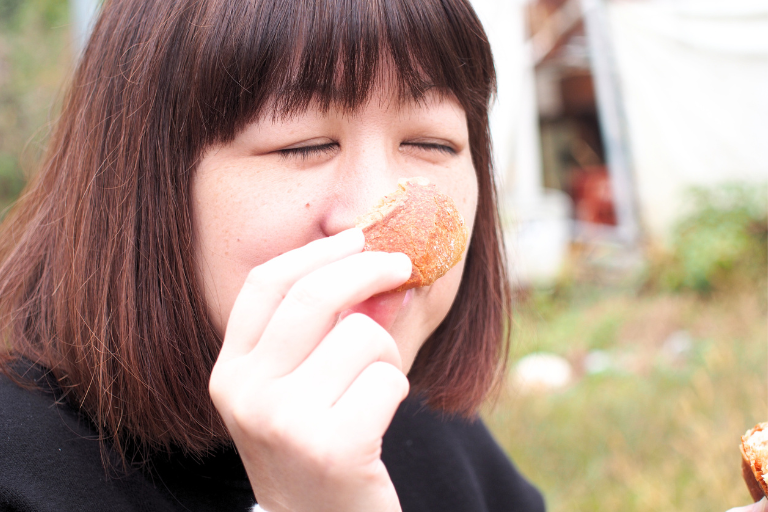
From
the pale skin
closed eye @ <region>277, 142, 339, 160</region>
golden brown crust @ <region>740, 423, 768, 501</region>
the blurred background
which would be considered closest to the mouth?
the pale skin

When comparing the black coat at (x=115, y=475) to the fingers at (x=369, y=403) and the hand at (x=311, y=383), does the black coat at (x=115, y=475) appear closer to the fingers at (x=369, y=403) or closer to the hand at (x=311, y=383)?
the hand at (x=311, y=383)

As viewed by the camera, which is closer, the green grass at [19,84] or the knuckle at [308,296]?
the knuckle at [308,296]

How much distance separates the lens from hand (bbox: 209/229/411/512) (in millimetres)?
890

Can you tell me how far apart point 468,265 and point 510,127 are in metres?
5.67

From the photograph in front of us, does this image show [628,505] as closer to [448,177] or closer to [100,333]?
[448,177]

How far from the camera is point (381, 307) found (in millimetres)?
1106

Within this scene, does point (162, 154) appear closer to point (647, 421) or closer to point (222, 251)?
point (222, 251)

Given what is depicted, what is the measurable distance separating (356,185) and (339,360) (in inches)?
14.7

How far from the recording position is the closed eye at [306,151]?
3.83 feet

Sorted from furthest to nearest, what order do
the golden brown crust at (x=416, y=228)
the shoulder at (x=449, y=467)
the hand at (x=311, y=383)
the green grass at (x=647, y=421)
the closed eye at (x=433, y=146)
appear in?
the green grass at (x=647, y=421) < the shoulder at (x=449, y=467) < the closed eye at (x=433, y=146) < the golden brown crust at (x=416, y=228) < the hand at (x=311, y=383)

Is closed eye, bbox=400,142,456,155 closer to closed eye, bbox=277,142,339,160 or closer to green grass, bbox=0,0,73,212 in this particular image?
closed eye, bbox=277,142,339,160

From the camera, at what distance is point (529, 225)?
743cm

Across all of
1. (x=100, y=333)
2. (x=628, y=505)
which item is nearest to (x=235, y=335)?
(x=100, y=333)

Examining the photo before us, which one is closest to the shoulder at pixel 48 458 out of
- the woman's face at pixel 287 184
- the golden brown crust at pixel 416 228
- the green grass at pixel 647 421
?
the woman's face at pixel 287 184
